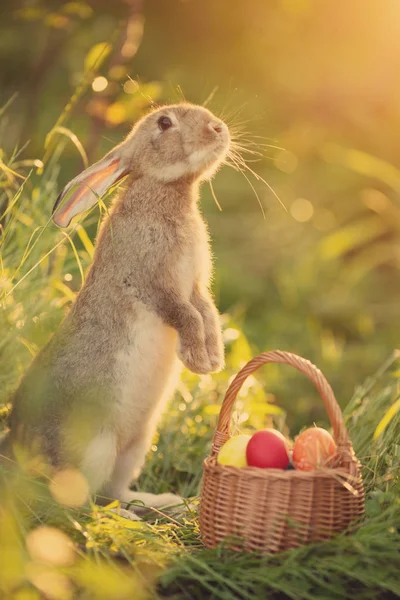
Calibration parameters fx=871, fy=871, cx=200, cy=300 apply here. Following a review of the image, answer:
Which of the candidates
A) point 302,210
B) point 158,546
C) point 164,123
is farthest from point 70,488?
point 302,210

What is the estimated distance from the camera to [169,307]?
3.12 metres

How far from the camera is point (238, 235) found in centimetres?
746

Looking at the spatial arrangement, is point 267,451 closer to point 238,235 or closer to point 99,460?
point 99,460

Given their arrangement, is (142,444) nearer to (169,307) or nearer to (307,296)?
(169,307)

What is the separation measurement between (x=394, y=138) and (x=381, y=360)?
277 centimetres

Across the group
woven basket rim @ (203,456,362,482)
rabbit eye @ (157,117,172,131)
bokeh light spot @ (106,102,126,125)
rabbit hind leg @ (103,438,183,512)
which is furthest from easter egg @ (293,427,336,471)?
bokeh light spot @ (106,102,126,125)

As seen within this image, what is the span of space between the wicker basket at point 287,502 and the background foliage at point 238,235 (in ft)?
0.24

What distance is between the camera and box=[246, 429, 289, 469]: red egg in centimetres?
265

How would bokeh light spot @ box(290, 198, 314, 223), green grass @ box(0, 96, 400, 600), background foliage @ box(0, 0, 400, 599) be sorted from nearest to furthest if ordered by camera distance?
1. green grass @ box(0, 96, 400, 600)
2. background foliage @ box(0, 0, 400, 599)
3. bokeh light spot @ box(290, 198, 314, 223)

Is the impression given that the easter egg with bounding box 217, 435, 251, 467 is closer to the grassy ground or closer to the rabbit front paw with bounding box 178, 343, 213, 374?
the grassy ground

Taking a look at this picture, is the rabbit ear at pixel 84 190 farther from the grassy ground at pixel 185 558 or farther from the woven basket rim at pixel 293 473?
the woven basket rim at pixel 293 473

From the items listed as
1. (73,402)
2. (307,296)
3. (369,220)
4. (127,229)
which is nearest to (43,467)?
(73,402)

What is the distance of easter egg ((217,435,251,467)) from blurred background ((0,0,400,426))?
140 cm

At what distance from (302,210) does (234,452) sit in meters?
4.73
